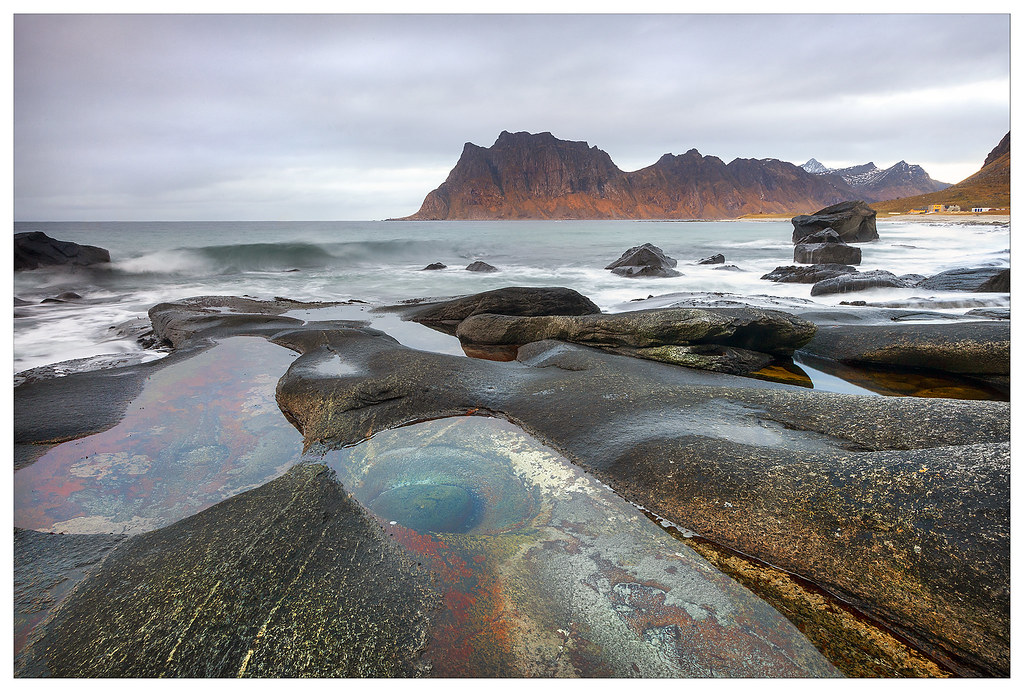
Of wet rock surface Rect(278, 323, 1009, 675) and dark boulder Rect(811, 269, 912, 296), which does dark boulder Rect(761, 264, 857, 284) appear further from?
wet rock surface Rect(278, 323, 1009, 675)

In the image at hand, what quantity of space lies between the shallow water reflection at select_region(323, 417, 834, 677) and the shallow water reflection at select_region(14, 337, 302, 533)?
2.35 ft

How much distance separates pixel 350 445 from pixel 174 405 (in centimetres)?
221

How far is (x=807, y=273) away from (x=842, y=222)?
71.7 ft

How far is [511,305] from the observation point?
927 cm

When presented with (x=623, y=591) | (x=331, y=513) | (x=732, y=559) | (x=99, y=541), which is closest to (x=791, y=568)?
(x=732, y=559)

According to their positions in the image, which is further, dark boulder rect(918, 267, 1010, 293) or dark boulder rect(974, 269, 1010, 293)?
dark boulder rect(918, 267, 1010, 293)

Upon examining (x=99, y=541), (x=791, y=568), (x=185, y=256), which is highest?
(x=185, y=256)

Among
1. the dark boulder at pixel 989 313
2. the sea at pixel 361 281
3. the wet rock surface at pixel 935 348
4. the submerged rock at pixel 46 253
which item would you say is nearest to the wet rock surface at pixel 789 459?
the wet rock surface at pixel 935 348

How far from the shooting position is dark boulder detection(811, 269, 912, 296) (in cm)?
1266

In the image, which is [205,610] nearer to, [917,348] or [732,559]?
[732,559]

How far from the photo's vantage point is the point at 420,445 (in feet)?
12.4

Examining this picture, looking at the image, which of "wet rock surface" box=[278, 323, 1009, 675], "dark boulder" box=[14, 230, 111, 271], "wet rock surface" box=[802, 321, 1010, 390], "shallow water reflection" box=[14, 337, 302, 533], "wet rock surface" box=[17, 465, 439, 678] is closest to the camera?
"wet rock surface" box=[17, 465, 439, 678]

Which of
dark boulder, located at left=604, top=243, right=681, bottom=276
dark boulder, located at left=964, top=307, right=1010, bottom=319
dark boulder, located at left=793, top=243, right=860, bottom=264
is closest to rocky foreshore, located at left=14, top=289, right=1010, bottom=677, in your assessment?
dark boulder, located at left=964, top=307, right=1010, bottom=319

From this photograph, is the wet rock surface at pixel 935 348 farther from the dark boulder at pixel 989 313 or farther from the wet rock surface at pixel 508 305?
the wet rock surface at pixel 508 305
